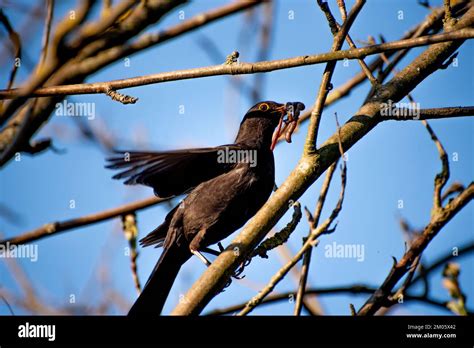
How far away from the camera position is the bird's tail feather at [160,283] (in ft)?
15.4

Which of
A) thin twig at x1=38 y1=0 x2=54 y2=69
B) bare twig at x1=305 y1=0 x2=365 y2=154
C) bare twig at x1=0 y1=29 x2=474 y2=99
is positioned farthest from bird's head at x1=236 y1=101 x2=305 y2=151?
thin twig at x1=38 y1=0 x2=54 y2=69

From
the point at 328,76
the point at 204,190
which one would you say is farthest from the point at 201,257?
the point at 328,76

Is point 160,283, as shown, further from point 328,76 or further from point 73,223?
point 328,76

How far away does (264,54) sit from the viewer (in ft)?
14.7

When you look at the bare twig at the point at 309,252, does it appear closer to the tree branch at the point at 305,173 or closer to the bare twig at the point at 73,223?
the tree branch at the point at 305,173

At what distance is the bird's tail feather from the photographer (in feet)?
15.4

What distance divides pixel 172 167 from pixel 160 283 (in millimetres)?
991

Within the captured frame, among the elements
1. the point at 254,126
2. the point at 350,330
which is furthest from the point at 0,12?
the point at 254,126

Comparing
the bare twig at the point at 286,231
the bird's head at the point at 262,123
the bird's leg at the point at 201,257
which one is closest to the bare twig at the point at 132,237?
the bird's leg at the point at 201,257

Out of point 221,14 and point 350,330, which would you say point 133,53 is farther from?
point 350,330

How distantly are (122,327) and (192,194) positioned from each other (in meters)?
1.62

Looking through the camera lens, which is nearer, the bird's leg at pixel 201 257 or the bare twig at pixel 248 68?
the bare twig at pixel 248 68

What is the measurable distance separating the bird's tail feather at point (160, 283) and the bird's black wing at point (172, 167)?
1.93 feet

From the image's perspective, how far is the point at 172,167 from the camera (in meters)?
5.05
